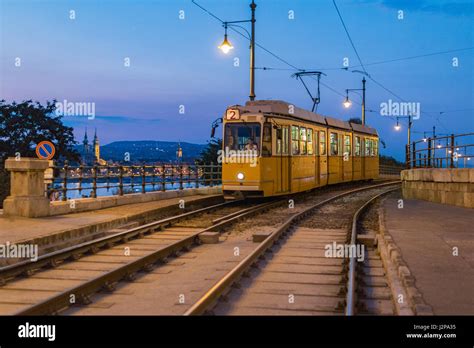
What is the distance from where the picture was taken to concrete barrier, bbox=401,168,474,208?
17859mm

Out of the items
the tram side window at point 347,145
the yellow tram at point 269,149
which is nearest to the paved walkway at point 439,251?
the yellow tram at point 269,149

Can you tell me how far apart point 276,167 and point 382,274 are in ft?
36.9

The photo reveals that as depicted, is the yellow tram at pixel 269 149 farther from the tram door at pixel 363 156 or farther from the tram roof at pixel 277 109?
the tram door at pixel 363 156

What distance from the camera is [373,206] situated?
829 inches

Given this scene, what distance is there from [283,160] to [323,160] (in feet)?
19.9

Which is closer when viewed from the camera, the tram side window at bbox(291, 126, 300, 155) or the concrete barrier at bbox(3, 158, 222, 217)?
the concrete barrier at bbox(3, 158, 222, 217)

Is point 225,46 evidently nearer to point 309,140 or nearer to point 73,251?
point 309,140

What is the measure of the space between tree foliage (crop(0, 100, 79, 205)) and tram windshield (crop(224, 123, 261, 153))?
26326 millimetres

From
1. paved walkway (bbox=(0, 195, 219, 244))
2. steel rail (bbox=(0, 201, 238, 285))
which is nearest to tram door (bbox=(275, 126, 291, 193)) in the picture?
paved walkway (bbox=(0, 195, 219, 244))

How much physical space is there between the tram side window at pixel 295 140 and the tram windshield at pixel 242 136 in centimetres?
236

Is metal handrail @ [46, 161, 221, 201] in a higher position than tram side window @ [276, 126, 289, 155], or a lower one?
lower

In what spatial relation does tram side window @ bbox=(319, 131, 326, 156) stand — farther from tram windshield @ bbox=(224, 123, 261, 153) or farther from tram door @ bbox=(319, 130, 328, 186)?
tram windshield @ bbox=(224, 123, 261, 153)

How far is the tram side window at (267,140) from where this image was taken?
1949 cm
